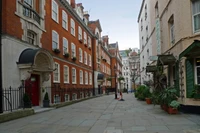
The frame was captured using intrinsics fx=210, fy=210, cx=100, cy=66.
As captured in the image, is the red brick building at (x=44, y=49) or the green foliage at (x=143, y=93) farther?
the green foliage at (x=143, y=93)

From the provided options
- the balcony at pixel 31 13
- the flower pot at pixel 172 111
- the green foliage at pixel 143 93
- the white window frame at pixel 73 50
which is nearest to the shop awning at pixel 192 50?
the flower pot at pixel 172 111

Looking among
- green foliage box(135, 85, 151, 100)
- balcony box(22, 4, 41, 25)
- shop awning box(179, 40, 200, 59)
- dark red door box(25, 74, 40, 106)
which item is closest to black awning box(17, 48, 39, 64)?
dark red door box(25, 74, 40, 106)

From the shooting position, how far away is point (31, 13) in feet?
48.1

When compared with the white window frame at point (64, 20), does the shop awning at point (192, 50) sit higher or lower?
lower

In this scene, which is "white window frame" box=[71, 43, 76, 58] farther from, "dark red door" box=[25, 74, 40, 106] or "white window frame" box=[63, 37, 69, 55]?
"dark red door" box=[25, 74, 40, 106]

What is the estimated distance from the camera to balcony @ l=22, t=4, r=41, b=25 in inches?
545

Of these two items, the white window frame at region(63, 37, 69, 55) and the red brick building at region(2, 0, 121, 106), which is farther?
the white window frame at region(63, 37, 69, 55)

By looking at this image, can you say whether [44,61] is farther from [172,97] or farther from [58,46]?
[172,97]

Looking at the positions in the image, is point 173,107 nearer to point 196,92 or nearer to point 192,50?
point 196,92

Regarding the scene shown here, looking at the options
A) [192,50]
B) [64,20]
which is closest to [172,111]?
[192,50]

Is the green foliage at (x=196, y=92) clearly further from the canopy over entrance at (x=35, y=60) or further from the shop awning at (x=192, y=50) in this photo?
the canopy over entrance at (x=35, y=60)

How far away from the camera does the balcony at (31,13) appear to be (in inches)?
545

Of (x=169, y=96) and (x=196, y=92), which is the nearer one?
(x=196, y=92)

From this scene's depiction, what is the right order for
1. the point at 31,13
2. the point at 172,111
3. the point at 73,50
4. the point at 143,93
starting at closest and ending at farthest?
the point at 172,111 < the point at 31,13 < the point at 143,93 < the point at 73,50
